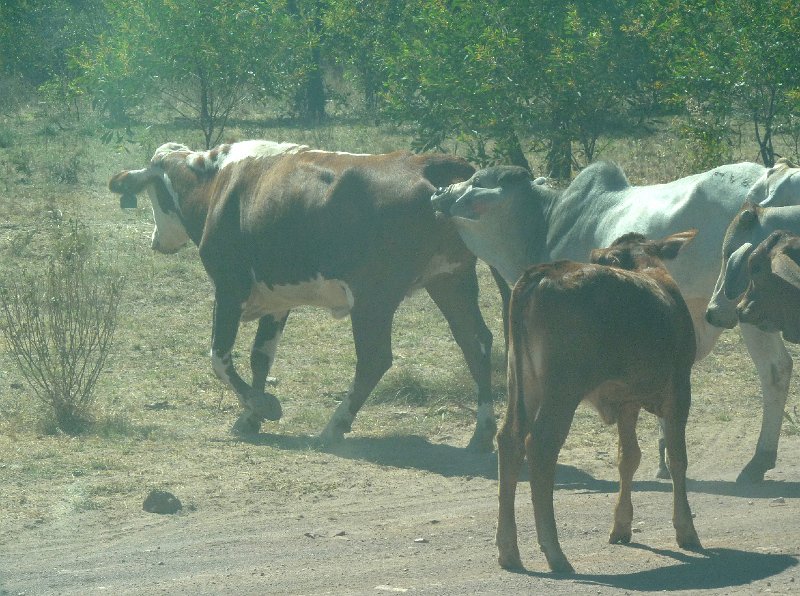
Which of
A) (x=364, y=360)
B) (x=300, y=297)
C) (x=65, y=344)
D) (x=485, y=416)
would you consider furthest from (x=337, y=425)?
(x=65, y=344)

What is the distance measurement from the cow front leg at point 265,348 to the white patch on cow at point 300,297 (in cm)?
8

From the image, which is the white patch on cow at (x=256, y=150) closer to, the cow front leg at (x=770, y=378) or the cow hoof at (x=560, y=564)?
the cow front leg at (x=770, y=378)

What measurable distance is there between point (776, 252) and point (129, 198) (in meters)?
7.38

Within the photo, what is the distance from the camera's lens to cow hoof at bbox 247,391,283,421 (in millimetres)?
9430

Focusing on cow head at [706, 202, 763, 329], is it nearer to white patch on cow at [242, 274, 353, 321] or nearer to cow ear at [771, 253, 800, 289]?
cow ear at [771, 253, 800, 289]

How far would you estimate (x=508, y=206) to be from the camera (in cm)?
887

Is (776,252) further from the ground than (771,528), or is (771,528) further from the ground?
(776,252)

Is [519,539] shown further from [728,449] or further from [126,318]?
[126,318]

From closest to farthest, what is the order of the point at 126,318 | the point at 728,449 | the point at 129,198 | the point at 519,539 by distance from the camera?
the point at 519,539, the point at 728,449, the point at 129,198, the point at 126,318

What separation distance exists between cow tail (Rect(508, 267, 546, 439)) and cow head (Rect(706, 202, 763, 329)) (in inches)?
43.7

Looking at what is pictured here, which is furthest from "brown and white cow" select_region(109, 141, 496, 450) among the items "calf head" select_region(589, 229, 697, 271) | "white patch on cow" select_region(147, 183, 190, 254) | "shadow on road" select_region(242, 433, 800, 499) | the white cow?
"calf head" select_region(589, 229, 697, 271)

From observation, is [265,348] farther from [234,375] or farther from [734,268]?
[734,268]

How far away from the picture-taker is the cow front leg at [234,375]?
9430mm

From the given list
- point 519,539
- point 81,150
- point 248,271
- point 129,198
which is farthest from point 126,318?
point 81,150
